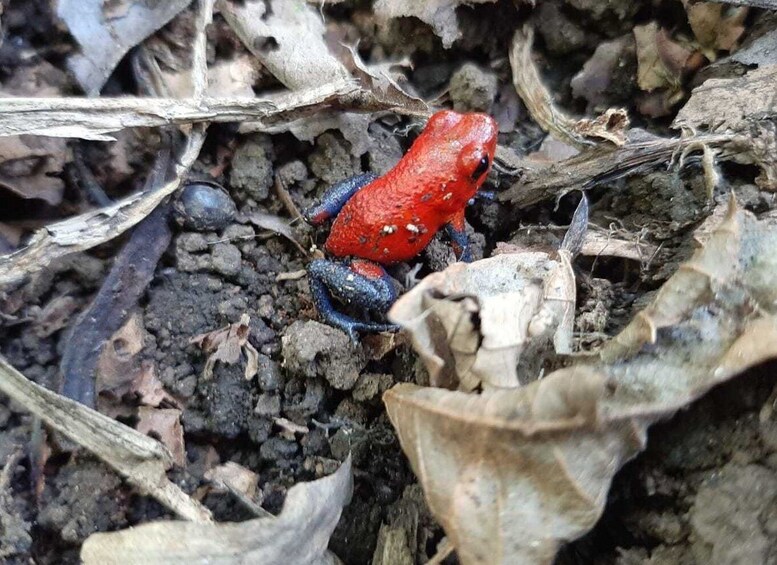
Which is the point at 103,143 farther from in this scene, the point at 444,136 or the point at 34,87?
the point at 444,136

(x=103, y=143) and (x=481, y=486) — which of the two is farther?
(x=103, y=143)

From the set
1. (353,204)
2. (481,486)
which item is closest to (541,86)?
(353,204)

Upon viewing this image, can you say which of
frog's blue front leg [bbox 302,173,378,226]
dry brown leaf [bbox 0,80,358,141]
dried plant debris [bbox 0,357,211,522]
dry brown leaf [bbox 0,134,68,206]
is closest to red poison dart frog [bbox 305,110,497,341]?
frog's blue front leg [bbox 302,173,378,226]

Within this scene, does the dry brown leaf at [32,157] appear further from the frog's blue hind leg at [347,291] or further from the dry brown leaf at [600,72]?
the dry brown leaf at [600,72]

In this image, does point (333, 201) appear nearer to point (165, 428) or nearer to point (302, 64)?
point (302, 64)

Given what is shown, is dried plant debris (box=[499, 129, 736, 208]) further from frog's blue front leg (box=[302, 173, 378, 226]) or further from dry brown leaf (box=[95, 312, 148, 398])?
dry brown leaf (box=[95, 312, 148, 398])
